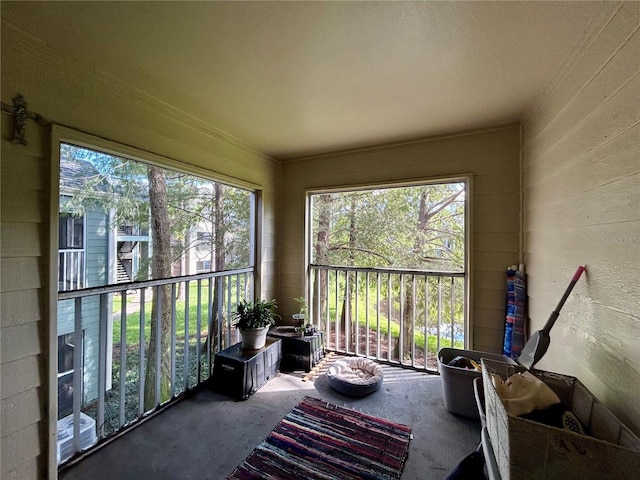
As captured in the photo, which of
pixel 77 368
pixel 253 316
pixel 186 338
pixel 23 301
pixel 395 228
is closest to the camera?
pixel 23 301

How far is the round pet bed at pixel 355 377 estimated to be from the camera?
85.8 inches

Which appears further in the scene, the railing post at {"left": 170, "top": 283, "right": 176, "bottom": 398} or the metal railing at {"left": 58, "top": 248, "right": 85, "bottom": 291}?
the railing post at {"left": 170, "top": 283, "right": 176, "bottom": 398}

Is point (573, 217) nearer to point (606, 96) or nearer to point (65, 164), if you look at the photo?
point (606, 96)

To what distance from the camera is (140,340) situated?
1.96 m

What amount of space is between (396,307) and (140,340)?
283 centimetres

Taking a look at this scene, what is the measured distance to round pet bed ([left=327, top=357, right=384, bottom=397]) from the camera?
218 cm

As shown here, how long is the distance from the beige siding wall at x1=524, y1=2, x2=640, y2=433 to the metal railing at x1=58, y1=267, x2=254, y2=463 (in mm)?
2582

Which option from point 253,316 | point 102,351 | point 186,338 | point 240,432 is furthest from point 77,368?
point 253,316

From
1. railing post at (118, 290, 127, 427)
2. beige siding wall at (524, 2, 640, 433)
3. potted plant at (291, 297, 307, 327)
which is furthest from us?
potted plant at (291, 297, 307, 327)

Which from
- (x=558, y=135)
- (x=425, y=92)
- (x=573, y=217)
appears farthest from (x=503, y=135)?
(x=573, y=217)

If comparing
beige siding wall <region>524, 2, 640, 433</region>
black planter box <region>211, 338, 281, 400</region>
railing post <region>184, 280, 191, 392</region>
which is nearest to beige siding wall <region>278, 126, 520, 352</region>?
beige siding wall <region>524, 2, 640, 433</region>

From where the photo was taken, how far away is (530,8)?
1.09 metres

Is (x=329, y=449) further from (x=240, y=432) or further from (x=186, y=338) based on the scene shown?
(x=186, y=338)

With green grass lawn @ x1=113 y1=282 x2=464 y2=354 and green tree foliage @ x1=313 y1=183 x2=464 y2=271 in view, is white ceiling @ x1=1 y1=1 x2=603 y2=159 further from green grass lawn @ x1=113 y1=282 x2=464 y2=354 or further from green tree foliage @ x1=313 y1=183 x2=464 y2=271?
green grass lawn @ x1=113 y1=282 x2=464 y2=354
